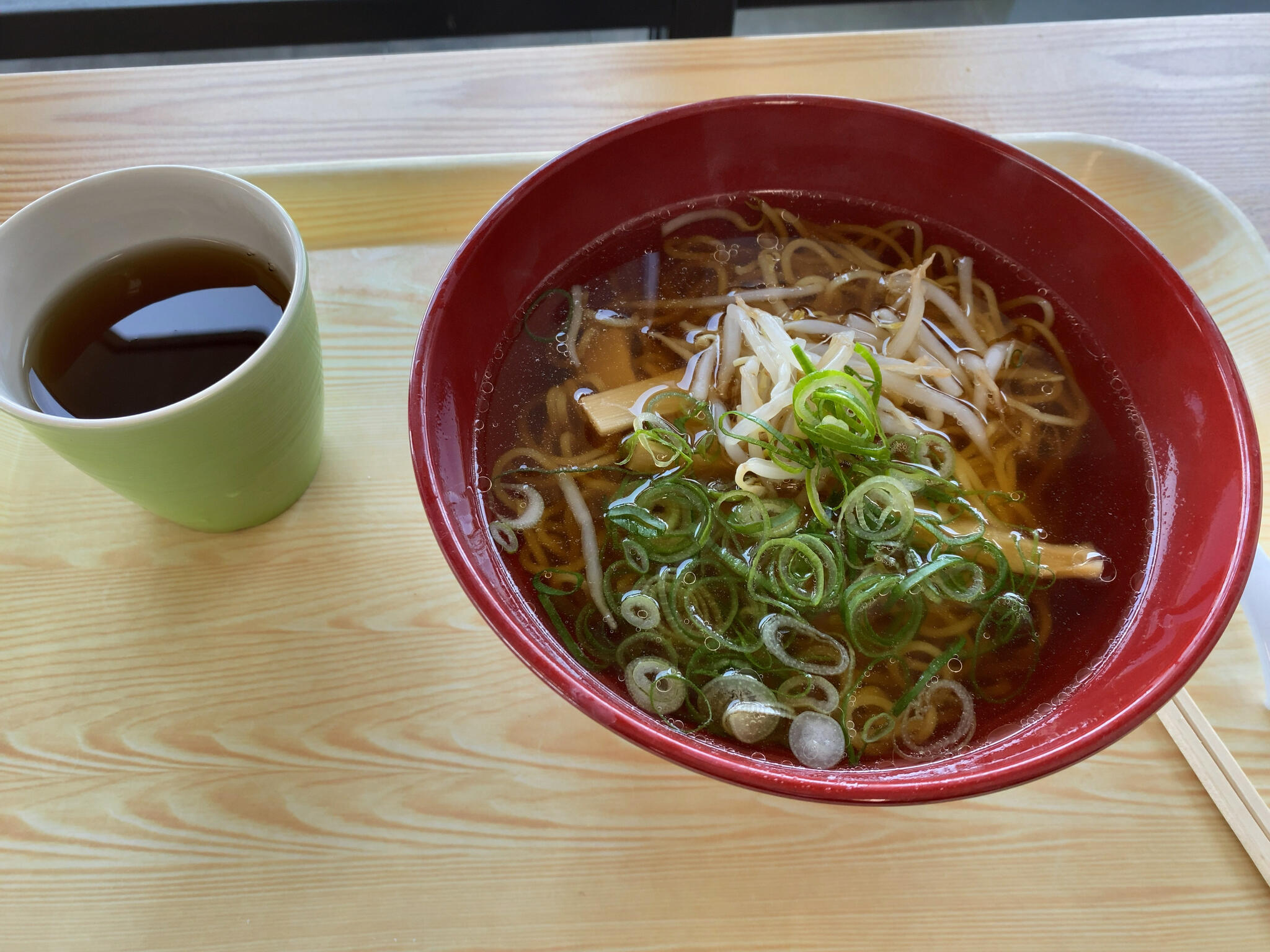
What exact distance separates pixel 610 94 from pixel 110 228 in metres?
0.81

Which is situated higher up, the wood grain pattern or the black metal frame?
the wood grain pattern

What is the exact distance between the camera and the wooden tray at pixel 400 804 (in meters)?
0.87

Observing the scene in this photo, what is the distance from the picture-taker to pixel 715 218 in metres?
1.19

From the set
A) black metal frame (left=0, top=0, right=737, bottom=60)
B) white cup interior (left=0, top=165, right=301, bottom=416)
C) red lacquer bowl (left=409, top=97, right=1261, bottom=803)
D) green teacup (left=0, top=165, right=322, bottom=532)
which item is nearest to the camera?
red lacquer bowl (left=409, top=97, right=1261, bottom=803)

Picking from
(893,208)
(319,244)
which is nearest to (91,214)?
(319,244)

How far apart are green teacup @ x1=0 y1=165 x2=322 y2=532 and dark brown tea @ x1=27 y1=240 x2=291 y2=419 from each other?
0.02m

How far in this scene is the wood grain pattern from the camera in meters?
1.40

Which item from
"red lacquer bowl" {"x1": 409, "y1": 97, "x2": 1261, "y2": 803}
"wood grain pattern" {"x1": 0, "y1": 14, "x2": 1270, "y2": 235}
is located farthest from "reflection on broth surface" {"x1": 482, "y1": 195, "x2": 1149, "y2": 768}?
"wood grain pattern" {"x1": 0, "y1": 14, "x2": 1270, "y2": 235}

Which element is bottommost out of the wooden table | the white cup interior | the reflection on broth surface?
the wooden table

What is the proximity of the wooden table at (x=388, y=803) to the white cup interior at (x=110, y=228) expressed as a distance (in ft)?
0.73

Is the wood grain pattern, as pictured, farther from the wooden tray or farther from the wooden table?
the wooden tray

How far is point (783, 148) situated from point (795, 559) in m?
0.54

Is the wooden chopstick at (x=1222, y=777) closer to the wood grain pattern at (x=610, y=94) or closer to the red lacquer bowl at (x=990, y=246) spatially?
the red lacquer bowl at (x=990, y=246)

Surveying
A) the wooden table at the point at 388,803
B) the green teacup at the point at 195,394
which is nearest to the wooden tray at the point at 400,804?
the wooden table at the point at 388,803
